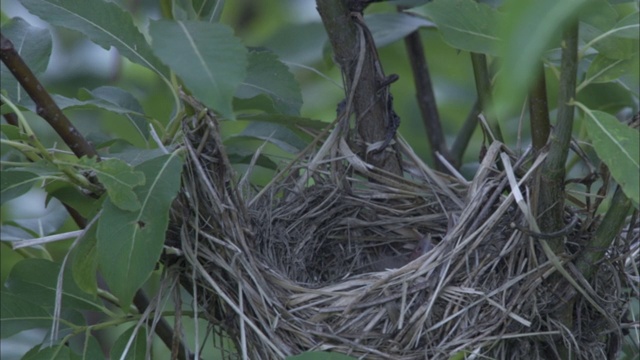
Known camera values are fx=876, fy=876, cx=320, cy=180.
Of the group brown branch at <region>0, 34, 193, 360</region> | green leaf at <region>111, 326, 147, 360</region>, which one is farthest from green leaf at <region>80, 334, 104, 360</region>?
brown branch at <region>0, 34, 193, 360</region>

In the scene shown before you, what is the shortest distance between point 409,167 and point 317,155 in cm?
18

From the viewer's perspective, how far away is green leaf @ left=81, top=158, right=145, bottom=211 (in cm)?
112

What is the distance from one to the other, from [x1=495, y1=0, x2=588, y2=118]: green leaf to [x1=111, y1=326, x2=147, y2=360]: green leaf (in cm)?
84

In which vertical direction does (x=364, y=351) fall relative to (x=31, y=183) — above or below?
below

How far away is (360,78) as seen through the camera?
1.47 meters

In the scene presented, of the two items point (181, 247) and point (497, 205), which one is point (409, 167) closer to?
point (497, 205)

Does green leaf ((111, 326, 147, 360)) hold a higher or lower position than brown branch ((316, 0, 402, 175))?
lower

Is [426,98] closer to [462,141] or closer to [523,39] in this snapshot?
[462,141]

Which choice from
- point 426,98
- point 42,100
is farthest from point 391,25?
point 42,100

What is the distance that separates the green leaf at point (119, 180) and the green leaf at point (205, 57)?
8.3 inches

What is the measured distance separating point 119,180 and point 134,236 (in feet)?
0.25

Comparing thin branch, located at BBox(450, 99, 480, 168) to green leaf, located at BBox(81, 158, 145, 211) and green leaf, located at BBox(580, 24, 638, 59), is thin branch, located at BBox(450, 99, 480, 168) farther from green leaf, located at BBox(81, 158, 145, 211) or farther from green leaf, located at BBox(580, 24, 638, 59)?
green leaf, located at BBox(81, 158, 145, 211)

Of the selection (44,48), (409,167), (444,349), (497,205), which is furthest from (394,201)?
(44,48)

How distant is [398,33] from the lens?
185cm
